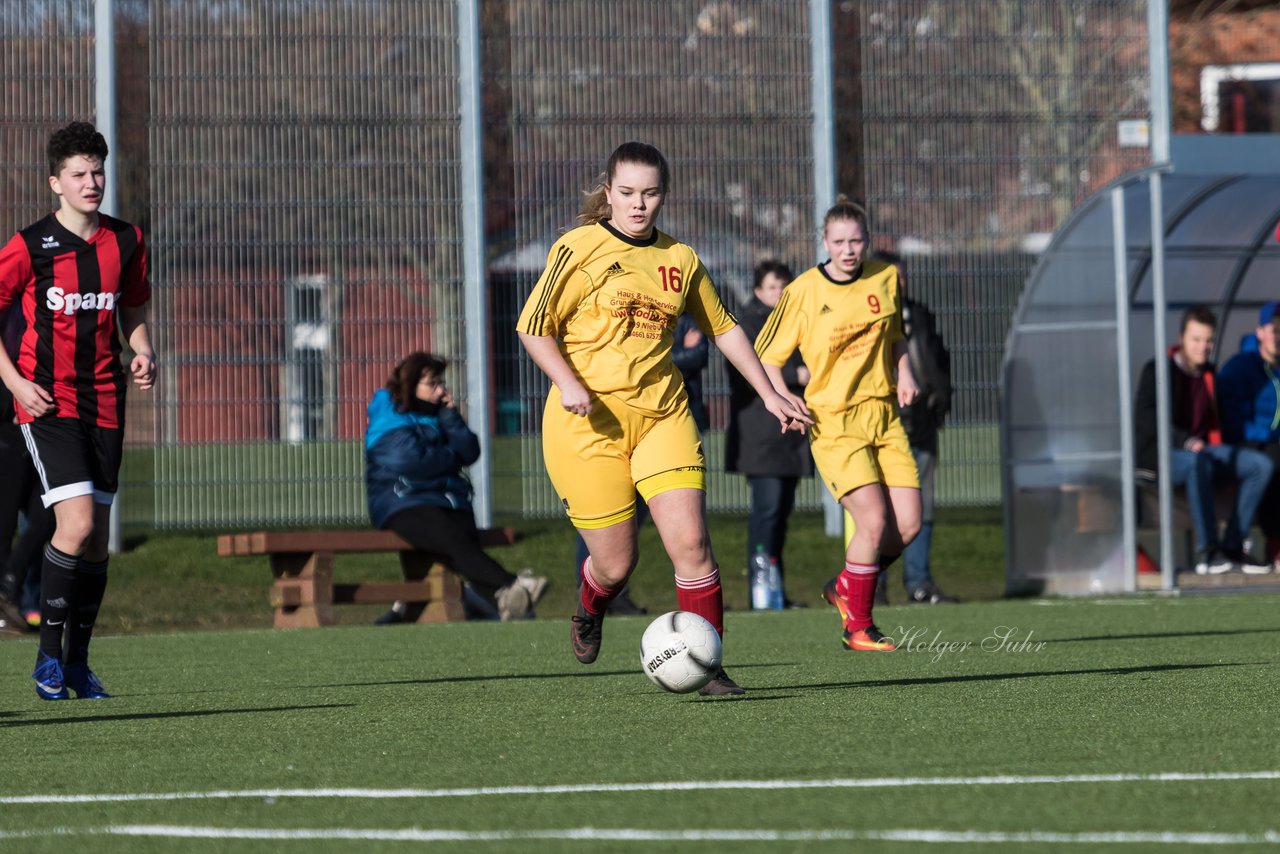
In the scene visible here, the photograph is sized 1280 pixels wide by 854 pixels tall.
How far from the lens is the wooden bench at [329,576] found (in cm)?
1280

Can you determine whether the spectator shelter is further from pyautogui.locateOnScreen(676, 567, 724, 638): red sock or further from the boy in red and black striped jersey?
the boy in red and black striped jersey

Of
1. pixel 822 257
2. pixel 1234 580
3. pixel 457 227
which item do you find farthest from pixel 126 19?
pixel 1234 580

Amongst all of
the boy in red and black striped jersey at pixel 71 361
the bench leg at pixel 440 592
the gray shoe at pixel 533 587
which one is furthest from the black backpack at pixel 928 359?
the boy in red and black striped jersey at pixel 71 361

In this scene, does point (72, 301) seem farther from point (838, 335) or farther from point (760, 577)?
point (760, 577)

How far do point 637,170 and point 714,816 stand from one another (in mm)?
2992

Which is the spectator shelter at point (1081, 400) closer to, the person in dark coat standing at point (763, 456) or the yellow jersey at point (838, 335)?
the person in dark coat standing at point (763, 456)

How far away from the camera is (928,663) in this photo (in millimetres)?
8203

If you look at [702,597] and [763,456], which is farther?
[763,456]

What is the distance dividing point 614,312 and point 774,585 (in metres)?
6.61

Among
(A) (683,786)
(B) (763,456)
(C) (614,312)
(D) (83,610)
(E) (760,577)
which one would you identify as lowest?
(E) (760,577)

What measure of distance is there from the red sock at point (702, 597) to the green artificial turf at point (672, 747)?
0.96ft

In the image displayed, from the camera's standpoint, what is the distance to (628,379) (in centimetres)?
678

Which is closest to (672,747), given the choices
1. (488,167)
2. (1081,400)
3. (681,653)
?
(681,653)

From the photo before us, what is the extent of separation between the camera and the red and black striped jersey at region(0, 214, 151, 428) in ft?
24.1
